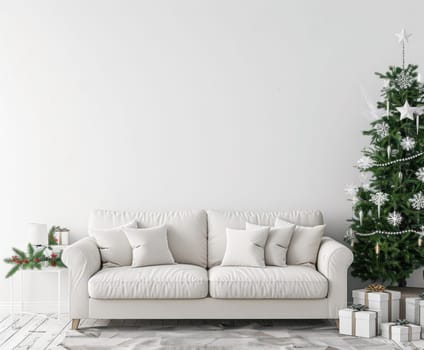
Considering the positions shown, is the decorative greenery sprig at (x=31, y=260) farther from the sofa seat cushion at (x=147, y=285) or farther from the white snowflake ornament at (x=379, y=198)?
the white snowflake ornament at (x=379, y=198)

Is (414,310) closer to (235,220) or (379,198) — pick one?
(379,198)

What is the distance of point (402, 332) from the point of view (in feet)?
14.0

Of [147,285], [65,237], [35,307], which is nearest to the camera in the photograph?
[147,285]

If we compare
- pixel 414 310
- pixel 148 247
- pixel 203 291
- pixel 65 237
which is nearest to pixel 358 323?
pixel 414 310

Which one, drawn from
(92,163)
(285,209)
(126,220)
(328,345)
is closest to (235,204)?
(285,209)

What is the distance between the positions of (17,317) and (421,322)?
3329mm

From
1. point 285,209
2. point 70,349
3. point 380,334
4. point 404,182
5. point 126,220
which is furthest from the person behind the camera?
point 285,209

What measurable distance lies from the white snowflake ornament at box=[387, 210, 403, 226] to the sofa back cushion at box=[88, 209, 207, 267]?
1.56 m

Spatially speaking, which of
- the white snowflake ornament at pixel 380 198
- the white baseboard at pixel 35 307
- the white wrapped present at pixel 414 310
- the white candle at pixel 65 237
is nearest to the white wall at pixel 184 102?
the white baseboard at pixel 35 307

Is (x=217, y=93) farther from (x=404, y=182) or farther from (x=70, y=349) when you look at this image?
(x=70, y=349)

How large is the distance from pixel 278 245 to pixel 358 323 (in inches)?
35.4

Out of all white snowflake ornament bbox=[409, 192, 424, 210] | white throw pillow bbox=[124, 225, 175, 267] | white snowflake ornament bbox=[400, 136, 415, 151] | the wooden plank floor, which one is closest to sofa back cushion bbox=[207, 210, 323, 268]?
white throw pillow bbox=[124, 225, 175, 267]

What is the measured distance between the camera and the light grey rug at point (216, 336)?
4082 mm

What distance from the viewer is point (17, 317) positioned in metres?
5.03
